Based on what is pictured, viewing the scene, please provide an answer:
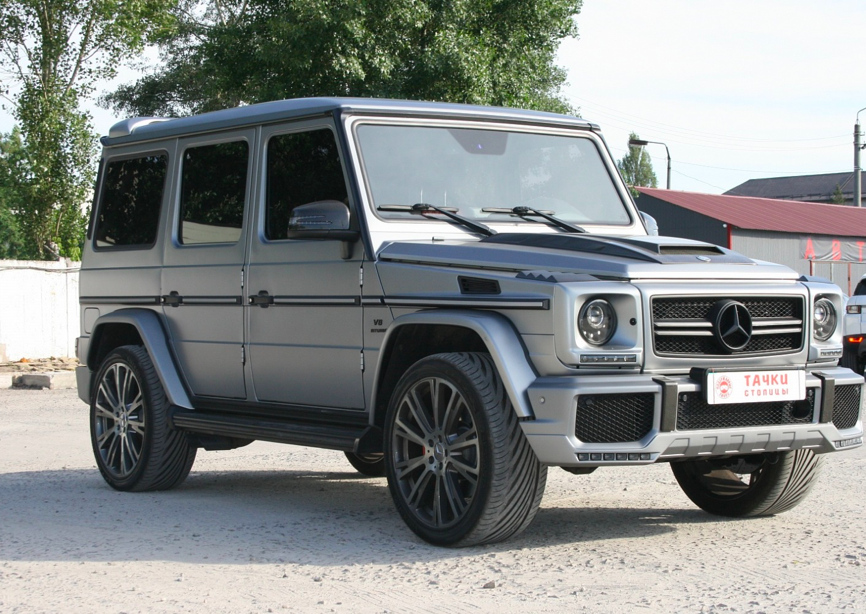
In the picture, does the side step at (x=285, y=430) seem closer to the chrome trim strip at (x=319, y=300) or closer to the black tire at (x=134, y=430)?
the black tire at (x=134, y=430)

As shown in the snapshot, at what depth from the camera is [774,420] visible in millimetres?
5457

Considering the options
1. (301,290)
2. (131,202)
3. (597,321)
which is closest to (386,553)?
(597,321)

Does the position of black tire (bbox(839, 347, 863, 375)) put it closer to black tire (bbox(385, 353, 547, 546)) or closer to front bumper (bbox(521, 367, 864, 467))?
front bumper (bbox(521, 367, 864, 467))

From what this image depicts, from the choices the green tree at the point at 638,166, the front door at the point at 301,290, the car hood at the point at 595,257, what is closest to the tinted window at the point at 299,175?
the front door at the point at 301,290

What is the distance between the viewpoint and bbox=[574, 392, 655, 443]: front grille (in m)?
5.04

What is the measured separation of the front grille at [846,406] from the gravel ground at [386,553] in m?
0.56

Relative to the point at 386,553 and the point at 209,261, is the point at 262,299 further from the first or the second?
the point at 386,553

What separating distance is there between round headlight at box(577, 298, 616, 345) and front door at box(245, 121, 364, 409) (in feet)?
4.59

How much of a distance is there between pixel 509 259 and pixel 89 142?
76.6ft

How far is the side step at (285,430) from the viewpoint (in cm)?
595

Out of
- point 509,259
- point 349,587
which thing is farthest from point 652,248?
point 349,587

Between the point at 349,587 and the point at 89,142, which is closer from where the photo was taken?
the point at 349,587

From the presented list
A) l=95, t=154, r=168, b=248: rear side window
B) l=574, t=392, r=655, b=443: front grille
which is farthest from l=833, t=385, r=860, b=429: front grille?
l=95, t=154, r=168, b=248: rear side window

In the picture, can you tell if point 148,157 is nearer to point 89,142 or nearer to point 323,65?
point 323,65
